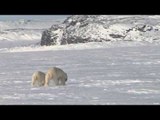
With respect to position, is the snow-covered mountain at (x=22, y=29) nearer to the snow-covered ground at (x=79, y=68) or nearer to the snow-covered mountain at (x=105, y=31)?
the snow-covered ground at (x=79, y=68)

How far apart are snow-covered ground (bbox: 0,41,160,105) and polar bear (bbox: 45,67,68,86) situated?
99 millimetres

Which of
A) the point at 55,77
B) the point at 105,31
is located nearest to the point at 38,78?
the point at 55,77

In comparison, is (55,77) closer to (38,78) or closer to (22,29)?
(38,78)

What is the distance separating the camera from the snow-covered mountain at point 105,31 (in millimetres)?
9125

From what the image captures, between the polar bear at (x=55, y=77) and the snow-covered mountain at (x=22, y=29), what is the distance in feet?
1.75

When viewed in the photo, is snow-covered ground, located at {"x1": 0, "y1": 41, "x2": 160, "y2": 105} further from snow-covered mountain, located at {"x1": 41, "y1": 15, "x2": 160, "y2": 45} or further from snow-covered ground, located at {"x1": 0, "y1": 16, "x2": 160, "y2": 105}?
snow-covered mountain, located at {"x1": 41, "y1": 15, "x2": 160, "y2": 45}
